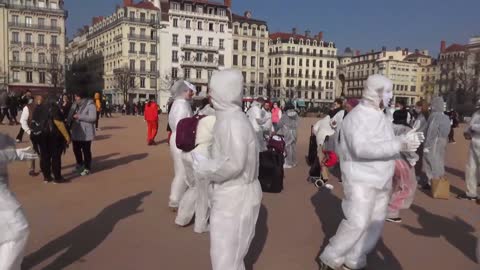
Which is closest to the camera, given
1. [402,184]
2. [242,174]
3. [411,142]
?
[242,174]

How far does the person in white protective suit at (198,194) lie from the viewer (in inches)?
167

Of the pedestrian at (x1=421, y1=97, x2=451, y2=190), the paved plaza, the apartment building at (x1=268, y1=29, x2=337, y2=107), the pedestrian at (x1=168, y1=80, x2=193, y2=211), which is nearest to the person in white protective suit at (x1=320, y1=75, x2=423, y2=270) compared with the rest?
the paved plaza

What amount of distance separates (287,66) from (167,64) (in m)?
30.4

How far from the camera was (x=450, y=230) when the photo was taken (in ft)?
19.1

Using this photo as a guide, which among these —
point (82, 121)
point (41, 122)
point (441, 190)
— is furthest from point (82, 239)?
point (441, 190)

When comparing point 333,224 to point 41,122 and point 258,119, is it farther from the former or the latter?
point 41,122

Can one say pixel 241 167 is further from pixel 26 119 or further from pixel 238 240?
pixel 26 119

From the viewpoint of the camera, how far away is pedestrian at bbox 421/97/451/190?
8.14 meters

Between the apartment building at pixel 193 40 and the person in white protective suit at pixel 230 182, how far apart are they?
68347 mm

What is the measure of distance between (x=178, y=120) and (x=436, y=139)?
17.3 feet

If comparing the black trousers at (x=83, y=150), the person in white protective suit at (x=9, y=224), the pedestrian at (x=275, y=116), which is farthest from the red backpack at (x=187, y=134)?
the pedestrian at (x=275, y=116)

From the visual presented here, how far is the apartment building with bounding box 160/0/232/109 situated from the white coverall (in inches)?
2542

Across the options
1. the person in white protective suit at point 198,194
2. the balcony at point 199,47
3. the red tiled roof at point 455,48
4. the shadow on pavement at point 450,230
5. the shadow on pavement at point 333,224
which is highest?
the red tiled roof at point 455,48

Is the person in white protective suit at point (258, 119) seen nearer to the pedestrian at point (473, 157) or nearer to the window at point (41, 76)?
the pedestrian at point (473, 157)
